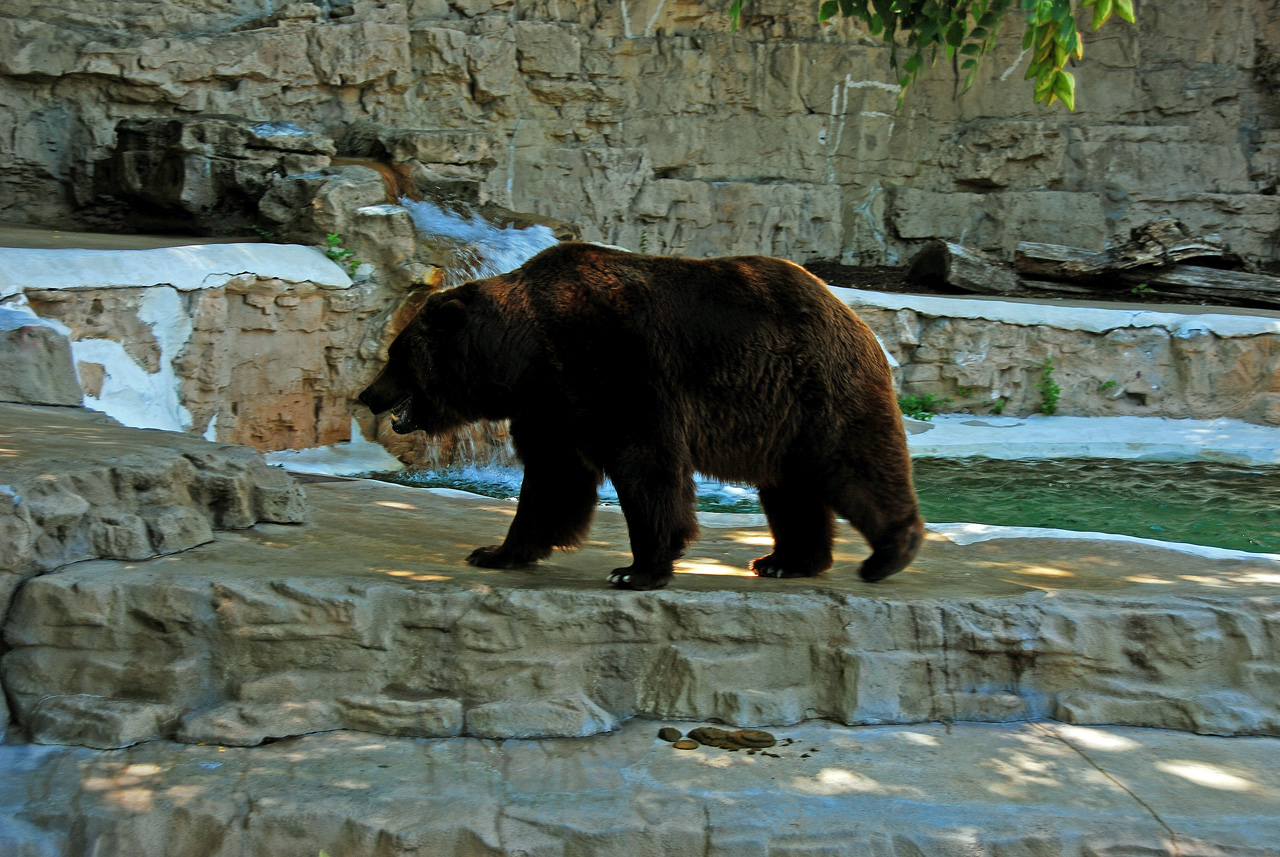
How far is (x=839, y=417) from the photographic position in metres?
3.97

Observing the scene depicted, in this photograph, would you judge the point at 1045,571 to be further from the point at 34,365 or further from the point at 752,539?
the point at 34,365

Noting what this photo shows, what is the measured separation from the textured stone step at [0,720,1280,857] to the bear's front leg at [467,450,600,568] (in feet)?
3.05

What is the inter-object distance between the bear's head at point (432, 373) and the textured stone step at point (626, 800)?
57.2 inches

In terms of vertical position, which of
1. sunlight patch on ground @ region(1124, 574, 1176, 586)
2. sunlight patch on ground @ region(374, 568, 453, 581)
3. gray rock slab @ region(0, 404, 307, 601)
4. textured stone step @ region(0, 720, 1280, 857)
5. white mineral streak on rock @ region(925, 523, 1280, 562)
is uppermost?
gray rock slab @ region(0, 404, 307, 601)

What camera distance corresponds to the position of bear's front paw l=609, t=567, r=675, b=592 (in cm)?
371

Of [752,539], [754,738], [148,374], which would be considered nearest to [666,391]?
[754,738]

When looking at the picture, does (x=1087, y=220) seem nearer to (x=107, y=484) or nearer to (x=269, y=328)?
(x=269, y=328)

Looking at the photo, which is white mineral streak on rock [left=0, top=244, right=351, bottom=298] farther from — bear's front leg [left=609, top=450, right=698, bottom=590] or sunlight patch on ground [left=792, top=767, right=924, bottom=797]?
sunlight patch on ground [left=792, top=767, right=924, bottom=797]

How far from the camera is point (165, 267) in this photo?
288 inches

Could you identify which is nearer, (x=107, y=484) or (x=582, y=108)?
(x=107, y=484)

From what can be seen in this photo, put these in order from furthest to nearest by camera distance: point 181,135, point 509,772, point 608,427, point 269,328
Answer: point 181,135 → point 269,328 → point 608,427 → point 509,772

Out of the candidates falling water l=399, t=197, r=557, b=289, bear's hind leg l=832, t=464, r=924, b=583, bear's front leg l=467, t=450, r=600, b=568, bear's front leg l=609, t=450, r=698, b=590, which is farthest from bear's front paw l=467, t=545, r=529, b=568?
falling water l=399, t=197, r=557, b=289

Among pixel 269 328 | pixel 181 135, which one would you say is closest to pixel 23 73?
pixel 181 135

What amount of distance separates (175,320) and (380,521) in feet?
11.1
